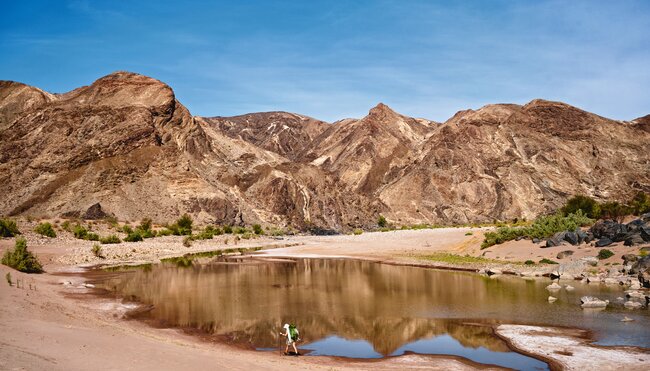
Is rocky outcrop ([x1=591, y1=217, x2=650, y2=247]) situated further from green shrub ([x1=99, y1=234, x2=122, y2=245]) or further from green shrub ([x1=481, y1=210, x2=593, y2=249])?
green shrub ([x1=99, y1=234, x2=122, y2=245])

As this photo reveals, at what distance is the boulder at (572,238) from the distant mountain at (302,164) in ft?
195

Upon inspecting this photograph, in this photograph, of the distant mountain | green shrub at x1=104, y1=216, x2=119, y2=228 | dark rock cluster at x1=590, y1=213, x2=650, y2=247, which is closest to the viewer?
dark rock cluster at x1=590, y1=213, x2=650, y2=247

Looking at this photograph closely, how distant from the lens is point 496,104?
462ft

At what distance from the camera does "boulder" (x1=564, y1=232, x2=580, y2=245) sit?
38.3 metres

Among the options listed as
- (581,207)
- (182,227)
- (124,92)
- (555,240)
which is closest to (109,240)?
(182,227)

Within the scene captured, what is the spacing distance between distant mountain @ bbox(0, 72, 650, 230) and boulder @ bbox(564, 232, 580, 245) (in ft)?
195

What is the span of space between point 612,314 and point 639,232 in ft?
57.8

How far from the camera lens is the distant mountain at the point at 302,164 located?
279 feet

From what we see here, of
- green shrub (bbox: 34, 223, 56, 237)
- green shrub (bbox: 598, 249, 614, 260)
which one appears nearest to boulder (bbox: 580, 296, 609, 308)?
green shrub (bbox: 598, 249, 614, 260)

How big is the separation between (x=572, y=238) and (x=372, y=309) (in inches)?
888

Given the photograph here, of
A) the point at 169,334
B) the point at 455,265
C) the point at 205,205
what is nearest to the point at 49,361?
the point at 169,334

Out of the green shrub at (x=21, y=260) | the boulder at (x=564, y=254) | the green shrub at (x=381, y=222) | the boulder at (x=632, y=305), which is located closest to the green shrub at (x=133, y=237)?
the green shrub at (x=21, y=260)

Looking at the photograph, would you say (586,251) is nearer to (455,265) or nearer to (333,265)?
(455,265)

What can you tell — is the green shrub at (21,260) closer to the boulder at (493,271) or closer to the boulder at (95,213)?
the boulder at (493,271)
